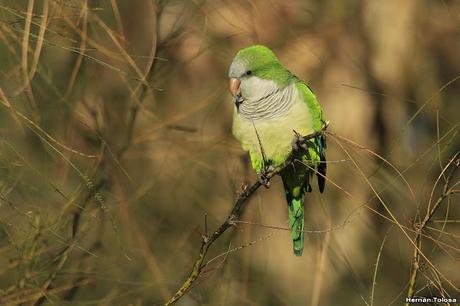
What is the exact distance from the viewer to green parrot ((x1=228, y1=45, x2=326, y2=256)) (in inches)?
133

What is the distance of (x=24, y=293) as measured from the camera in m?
2.74

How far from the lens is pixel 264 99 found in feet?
11.3

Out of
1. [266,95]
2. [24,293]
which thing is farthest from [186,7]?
[24,293]

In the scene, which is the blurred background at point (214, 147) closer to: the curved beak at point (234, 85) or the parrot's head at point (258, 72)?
the parrot's head at point (258, 72)

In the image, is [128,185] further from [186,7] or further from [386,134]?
[386,134]

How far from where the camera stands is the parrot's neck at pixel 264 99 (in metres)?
3.41

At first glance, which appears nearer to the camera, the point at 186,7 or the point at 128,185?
the point at 186,7

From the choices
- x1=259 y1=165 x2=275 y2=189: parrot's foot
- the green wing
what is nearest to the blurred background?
the green wing

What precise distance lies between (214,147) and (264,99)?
2.55 ft

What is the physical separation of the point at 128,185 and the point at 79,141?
1.41 feet

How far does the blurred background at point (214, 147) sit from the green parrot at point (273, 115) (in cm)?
14

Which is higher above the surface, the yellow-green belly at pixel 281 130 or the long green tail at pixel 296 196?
the yellow-green belly at pixel 281 130

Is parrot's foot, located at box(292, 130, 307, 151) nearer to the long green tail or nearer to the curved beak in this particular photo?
the long green tail

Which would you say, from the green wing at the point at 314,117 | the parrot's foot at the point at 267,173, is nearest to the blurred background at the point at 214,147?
the green wing at the point at 314,117
